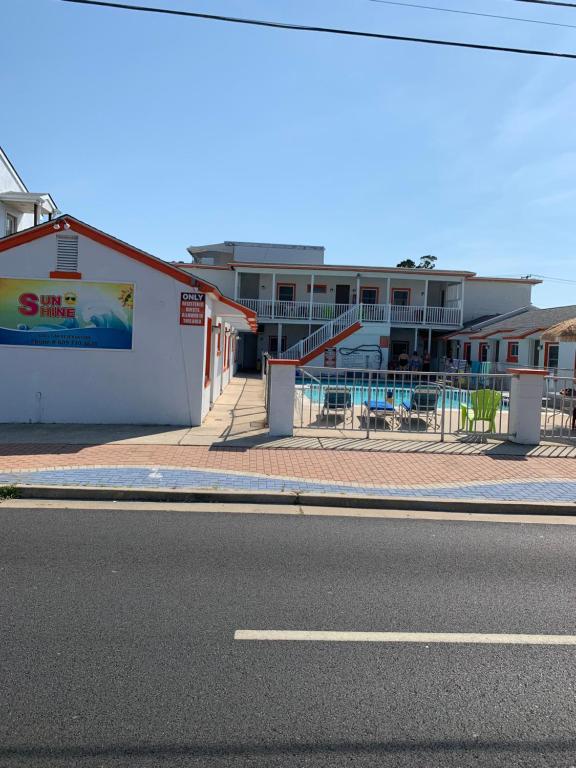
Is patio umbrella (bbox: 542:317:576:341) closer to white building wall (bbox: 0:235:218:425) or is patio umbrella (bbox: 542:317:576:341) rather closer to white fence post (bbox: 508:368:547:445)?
white fence post (bbox: 508:368:547:445)

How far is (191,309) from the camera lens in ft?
39.6

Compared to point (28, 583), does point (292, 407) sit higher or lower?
higher

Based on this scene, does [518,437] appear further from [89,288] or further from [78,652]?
[78,652]

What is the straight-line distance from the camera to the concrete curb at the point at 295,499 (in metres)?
7.29

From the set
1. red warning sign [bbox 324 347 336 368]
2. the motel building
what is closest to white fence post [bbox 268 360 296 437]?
the motel building

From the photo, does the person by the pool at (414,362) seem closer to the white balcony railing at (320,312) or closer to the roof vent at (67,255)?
the white balcony railing at (320,312)

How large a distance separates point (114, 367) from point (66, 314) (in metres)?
1.43

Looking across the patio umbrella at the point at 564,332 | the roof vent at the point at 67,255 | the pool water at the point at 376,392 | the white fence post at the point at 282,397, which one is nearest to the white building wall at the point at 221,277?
the pool water at the point at 376,392

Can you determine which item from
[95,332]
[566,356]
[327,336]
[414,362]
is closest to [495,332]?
[414,362]

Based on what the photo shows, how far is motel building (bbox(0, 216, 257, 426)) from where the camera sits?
39.1 ft

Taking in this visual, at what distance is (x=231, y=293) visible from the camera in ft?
130

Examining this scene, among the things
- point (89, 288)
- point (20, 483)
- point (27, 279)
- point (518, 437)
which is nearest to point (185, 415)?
point (89, 288)

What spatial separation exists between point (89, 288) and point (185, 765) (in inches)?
419

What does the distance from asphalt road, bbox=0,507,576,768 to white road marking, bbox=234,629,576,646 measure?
0.07 m
